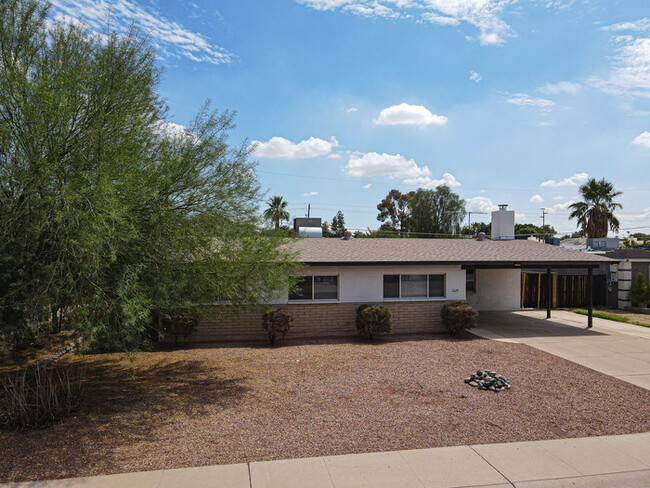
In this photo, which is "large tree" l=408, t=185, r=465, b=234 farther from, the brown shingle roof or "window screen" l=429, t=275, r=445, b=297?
"window screen" l=429, t=275, r=445, b=297

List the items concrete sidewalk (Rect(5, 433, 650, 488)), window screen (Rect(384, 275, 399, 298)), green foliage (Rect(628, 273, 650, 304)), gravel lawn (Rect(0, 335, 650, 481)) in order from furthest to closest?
green foliage (Rect(628, 273, 650, 304))
window screen (Rect(384, 275, 399, 298))
gravel lawn (Rect(0, 335, 650, 481))
concrete sidewalk (Rect(5, 433, 650, 488))

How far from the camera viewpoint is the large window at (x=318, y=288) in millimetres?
13844

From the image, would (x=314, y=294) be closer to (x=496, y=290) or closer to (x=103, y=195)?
(x=103, y=195)

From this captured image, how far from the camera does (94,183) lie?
5820mm

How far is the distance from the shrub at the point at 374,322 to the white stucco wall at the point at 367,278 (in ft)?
3.08

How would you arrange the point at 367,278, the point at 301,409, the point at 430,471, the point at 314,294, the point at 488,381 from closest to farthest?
1. the point at 430,471
2. the point at 301,409
3. the point at 488,381
4. the point at 314,294
5. the point at 367,278

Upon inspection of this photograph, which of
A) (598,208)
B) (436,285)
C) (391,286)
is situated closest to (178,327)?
(391,286)

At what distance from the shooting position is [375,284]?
14203 mm

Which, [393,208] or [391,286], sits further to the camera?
[393,208]

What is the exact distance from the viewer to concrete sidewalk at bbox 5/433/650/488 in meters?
4.81

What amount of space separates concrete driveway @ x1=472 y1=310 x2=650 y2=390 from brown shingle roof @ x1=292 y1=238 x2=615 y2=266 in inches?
92.9

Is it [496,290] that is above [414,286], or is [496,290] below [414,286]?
below

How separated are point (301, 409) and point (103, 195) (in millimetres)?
4464

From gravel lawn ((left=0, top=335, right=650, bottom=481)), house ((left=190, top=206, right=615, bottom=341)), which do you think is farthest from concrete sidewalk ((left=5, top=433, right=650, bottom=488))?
house ((left=190, top=206, right=615, bottom=341))
